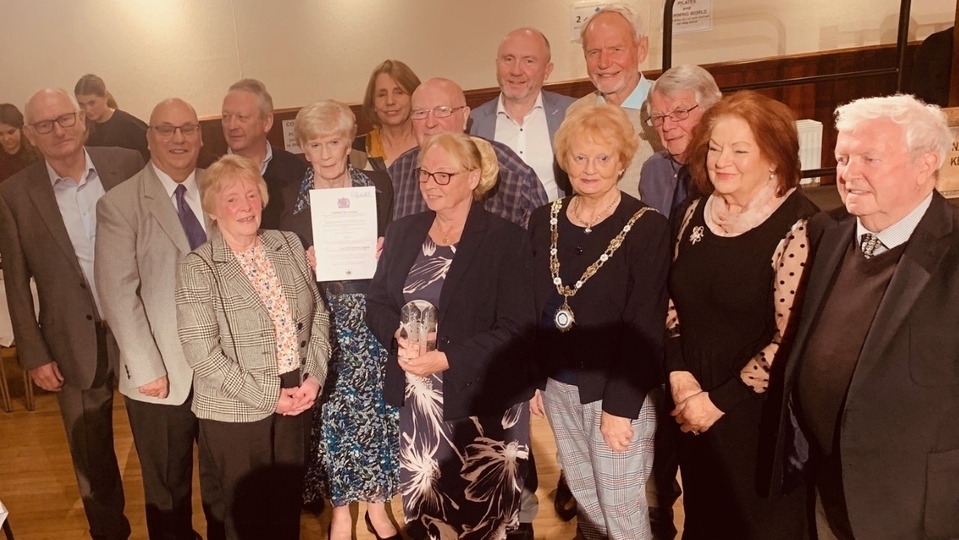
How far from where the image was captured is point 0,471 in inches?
147

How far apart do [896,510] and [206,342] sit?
2091mm

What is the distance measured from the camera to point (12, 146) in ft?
8.38

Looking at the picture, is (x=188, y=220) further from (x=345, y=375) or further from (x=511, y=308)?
(x=511, y=308)

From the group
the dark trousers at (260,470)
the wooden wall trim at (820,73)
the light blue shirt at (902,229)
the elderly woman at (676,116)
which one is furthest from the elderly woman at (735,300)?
the wooden wall trim at (820,73)

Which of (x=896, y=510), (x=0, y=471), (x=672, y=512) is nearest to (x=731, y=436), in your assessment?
(x=896, y=510)

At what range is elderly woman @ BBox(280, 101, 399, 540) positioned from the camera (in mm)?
2568

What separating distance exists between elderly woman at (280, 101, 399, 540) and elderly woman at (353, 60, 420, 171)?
193mm

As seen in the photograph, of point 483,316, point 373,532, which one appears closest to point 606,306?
point 483,316

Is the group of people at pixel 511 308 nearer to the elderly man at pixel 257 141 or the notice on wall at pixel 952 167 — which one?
the elderly man at pixel 257 141

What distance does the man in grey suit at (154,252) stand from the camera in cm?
246

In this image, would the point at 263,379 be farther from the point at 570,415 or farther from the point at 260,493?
the point at 570,415

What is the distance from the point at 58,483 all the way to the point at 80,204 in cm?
184

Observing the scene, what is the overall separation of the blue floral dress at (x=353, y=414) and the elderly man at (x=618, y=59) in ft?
3.69

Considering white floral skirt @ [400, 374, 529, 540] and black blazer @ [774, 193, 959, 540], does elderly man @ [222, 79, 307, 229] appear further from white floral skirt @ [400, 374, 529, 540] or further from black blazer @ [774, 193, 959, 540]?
black blazer @ [774, 193, 959, 540]
